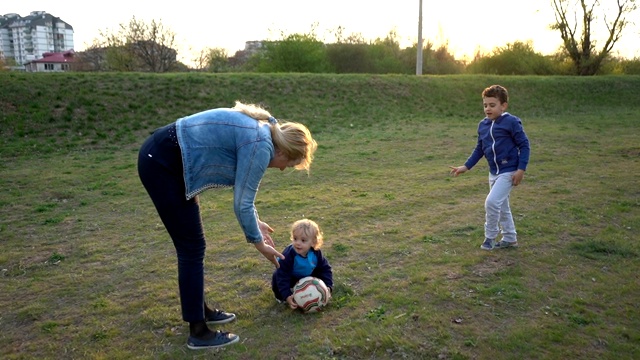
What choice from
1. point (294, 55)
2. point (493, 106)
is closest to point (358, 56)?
point (294, 55)

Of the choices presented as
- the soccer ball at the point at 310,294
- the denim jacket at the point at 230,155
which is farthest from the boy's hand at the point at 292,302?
the denim jacket at the point at 230,155

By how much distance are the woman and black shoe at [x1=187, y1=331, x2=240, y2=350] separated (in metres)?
0.88

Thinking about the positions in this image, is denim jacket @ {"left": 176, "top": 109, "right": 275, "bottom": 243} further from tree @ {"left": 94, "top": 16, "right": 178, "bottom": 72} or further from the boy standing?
tree @ {"left": 94, "top": 16, "right": 178, "bottom": 72}

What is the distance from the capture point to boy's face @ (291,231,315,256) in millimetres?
4266

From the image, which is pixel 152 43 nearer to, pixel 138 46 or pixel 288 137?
pixel 138 46

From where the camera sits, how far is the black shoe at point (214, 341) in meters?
3.74

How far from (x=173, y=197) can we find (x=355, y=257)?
9.45ft

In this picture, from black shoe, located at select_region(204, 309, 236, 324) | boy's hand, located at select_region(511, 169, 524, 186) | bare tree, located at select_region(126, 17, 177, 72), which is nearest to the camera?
black shoe, located at select_region(204, 309, 236, 324)

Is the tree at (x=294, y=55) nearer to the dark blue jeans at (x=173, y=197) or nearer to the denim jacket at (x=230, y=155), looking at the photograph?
the dark blue jeans at (x=173, y=197)

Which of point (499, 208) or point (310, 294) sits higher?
point (499, 208)

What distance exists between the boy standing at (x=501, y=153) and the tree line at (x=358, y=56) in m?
28.2

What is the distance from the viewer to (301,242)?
→ 428cm

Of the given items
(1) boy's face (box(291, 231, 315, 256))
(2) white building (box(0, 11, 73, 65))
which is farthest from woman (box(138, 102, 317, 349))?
(2) white building (box(0, 11, 73, 65))

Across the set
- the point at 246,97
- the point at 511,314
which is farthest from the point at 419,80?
the point at 511,314
